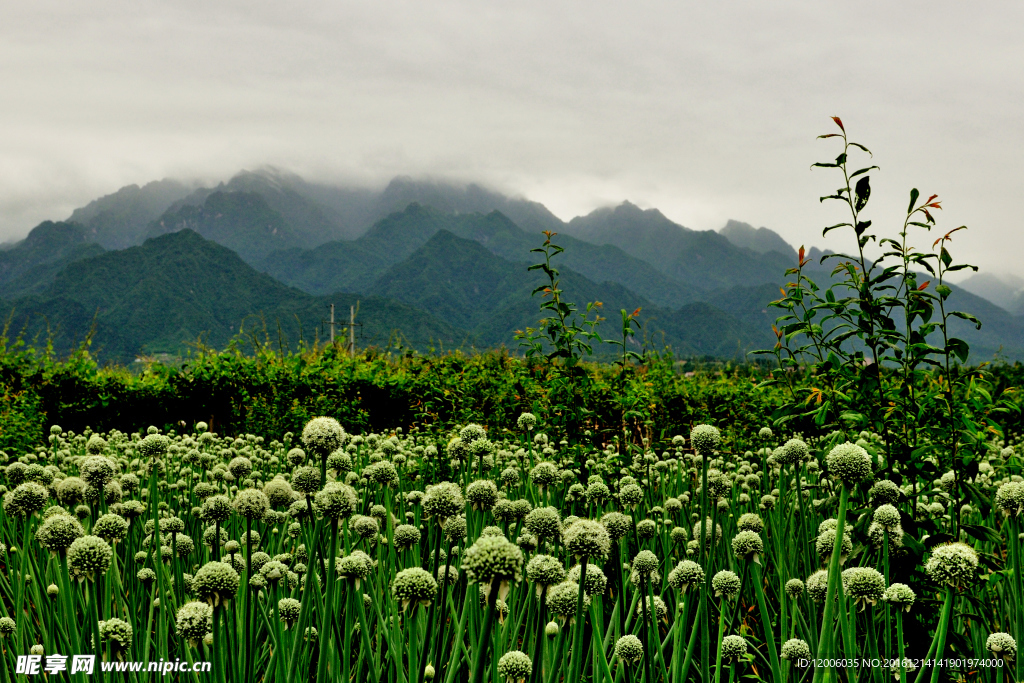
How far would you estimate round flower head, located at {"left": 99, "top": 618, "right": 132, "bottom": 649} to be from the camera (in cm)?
202

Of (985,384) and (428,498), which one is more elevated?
(985,384)

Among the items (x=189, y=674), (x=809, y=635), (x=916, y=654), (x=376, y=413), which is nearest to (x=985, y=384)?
(x=916, y=654)

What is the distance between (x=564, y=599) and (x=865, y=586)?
0.99 meters

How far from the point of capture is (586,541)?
6.16ft

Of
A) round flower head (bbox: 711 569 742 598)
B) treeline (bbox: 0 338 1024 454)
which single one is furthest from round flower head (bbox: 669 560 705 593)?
treeline (bbox: 0 338 1024 454)

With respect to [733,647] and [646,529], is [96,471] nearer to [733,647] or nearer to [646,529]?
[646,529]

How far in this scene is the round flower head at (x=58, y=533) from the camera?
216cm

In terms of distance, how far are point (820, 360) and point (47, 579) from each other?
183 inches

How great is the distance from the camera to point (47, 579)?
305 cm

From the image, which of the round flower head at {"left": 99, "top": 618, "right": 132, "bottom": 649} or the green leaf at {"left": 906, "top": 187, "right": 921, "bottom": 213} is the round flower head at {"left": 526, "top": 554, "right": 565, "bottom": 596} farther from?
the green leaf at {"left": 906, "top": 187, "right": 921, "bottom": 213}

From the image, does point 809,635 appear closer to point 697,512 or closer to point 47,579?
point 697,512

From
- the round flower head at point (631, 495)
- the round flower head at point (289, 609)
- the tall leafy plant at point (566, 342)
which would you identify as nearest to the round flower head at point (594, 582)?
the round flower head at point (631, 495)

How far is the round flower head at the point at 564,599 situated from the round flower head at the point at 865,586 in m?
0.90

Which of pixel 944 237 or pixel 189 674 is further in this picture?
pixel 944 237
